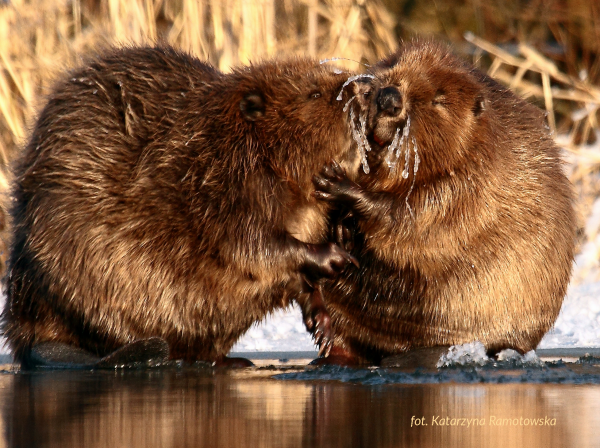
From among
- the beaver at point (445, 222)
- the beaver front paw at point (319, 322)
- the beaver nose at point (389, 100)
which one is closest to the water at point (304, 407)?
the beaver front paw at point (319, 322)

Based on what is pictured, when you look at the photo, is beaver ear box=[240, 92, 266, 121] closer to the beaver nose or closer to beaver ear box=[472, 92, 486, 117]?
the beaver nose

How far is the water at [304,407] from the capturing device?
83.7 inches

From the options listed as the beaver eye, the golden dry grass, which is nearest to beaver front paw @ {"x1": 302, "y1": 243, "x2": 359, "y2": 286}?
the beaver eye

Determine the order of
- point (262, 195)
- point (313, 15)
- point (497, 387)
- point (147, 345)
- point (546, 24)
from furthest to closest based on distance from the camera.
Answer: point (546, 24) < point (313, 15) < point (262, 195) < point (147, 345) < point (497, 387)

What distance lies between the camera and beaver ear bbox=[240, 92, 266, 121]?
12.6ft

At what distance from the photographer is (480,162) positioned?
3893 mm

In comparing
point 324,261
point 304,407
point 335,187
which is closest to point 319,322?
point 324,261

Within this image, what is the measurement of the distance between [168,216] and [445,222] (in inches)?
43.0

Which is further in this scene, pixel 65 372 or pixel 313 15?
pixel 313 15

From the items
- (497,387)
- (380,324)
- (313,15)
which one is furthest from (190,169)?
(313,15)

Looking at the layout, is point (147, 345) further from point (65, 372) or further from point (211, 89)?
point (211, 89)

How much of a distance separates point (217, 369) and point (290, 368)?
0.27m

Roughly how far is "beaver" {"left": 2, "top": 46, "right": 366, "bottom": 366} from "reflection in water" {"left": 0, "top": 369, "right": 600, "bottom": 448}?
521 mm

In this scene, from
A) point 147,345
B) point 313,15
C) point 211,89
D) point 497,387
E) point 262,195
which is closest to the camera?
point 497,387
